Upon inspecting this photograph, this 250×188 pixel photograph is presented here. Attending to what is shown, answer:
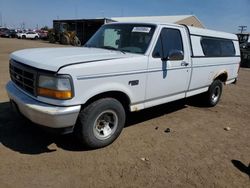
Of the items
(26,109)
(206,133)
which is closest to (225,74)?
(206,133)

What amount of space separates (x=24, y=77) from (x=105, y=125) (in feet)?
4.74

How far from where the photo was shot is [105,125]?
4258 mm

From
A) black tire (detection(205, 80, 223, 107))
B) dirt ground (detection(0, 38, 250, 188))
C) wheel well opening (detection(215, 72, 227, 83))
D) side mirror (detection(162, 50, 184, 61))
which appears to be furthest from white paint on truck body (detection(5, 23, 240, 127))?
dirt ground (detection(0, 38, 250, 188))

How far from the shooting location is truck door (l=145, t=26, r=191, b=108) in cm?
463

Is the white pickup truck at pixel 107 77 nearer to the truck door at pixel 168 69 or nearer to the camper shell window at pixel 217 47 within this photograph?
the truck door at pixel 168 69

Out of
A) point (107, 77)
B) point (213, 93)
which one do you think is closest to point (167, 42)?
point (107, 77)

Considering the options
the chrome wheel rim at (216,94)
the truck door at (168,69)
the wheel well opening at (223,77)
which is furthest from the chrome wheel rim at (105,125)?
the wheel well opening at (223,77)

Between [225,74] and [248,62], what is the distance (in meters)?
16.2

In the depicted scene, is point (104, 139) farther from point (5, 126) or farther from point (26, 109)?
point (5, 126)

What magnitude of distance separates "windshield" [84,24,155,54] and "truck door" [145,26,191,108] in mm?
217

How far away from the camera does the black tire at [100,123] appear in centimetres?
381

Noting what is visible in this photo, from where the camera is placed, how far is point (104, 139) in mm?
4211

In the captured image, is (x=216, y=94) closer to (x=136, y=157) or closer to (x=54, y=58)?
(x=136, y=157)

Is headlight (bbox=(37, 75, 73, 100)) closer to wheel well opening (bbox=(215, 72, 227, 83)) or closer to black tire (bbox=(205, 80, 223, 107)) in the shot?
black tire (bbox=(205, 80, 223, 107))
